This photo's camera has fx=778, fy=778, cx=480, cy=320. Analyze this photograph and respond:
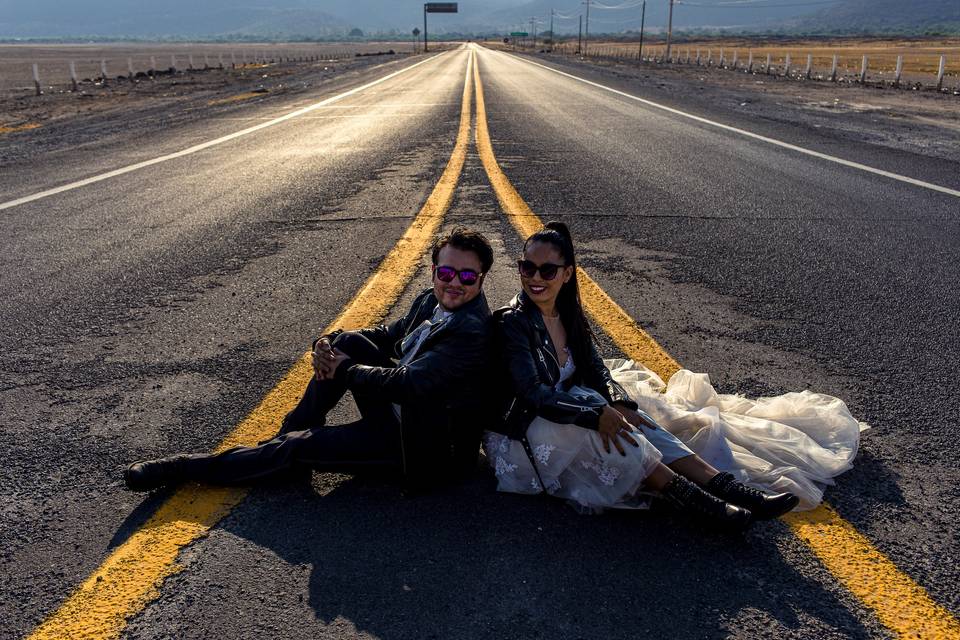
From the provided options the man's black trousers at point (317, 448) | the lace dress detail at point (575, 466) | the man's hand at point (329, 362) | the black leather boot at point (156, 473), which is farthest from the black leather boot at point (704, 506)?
the black leather boot at point (156, 473)

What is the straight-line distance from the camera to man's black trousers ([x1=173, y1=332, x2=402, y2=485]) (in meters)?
2.64

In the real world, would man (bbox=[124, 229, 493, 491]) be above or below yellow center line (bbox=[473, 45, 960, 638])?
above

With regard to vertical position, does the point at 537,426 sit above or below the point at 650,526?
above

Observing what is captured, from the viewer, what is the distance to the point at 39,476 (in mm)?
2652

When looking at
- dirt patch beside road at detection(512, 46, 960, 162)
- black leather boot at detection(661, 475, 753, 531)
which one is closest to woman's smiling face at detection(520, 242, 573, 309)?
black leather boot at detection(661, 475, 753, 531)

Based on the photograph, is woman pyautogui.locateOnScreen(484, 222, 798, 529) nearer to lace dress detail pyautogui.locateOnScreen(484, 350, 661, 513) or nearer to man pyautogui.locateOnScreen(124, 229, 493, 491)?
lace dress detail pyautogui.locateOnScreen(484, 350, 661, 513)

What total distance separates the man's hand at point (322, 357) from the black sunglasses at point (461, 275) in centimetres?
49

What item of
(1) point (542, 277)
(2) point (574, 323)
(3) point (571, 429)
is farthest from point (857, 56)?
(3) point (571, 429)

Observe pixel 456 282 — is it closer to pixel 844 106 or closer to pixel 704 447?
pixel 704 447

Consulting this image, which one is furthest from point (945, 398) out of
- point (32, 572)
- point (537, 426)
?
point (32, 572)

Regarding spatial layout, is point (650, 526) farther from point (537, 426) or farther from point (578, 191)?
point (578, 191)

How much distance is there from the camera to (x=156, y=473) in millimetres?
2568

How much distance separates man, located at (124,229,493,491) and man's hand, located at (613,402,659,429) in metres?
0.50

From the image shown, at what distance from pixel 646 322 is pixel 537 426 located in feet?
5.37
